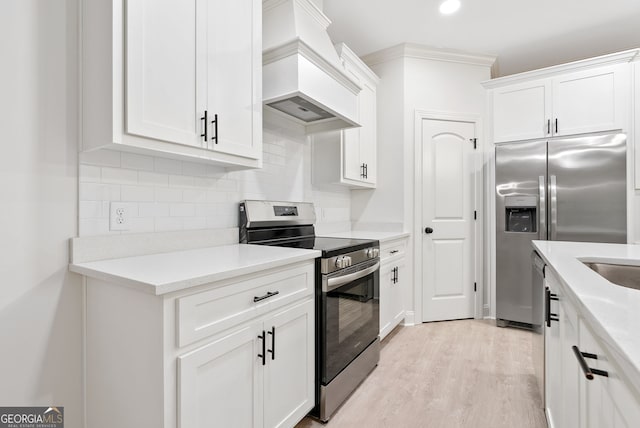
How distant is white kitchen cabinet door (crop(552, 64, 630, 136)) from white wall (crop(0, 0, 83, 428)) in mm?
3628

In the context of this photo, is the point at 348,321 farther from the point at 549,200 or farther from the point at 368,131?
the point at 549,200

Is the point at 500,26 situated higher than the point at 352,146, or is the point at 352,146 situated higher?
the point at 500,26

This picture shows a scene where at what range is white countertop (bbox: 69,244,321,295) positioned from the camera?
3.30 feet

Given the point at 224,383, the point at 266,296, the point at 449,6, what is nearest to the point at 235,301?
the point at 266,296

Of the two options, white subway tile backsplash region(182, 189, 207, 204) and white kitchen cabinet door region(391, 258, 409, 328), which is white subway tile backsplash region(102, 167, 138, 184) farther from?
white kitchen cabinet door region(391, 258, 409, 328)

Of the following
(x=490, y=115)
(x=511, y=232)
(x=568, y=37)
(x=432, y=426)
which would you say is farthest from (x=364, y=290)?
(x=568, y=37)

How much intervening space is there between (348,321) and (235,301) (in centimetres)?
89

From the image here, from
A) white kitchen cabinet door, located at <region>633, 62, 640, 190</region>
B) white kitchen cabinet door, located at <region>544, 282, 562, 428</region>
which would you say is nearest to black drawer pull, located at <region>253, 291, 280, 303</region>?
white kitchen cabinet door, located at <region>544, 282, 562, 428</region>

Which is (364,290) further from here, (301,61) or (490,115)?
(490,115)

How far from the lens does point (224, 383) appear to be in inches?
45.8

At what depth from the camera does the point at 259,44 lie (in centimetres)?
179

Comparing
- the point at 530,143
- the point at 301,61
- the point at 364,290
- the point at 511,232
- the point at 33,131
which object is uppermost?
the point at 301,61

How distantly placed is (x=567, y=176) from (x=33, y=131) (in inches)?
142

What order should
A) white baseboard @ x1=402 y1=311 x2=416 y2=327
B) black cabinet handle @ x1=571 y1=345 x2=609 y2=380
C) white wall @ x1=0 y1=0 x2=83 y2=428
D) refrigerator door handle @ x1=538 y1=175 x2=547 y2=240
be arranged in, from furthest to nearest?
1. white baseboard @ x1=402 y1=311 x2=416 y2=327
2. refrigerator door handle @ x1=538 y1=175 x2=547 y2=240
3. white wall @ x1=0 y1=0 x2=83 y2=428
4. black cabinet handle @ x1=571 y1=345 x2=609 y2=380
